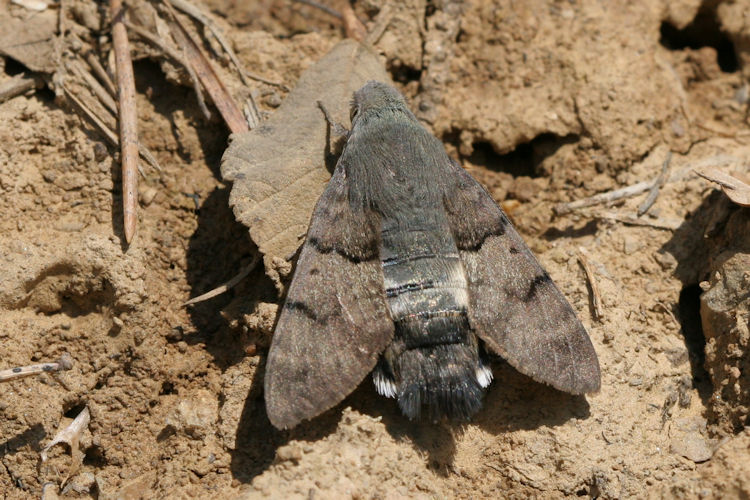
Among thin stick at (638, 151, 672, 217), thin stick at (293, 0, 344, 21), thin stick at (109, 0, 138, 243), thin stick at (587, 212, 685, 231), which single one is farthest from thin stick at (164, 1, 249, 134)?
thin stick at (638, 151, 672, 217)

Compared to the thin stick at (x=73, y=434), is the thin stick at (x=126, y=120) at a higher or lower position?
higher

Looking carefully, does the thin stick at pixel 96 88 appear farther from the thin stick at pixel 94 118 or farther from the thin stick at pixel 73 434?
the thin stick at pixel 73 434

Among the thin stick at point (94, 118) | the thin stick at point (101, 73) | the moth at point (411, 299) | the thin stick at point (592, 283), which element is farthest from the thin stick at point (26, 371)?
Result: the thin stick at point (592, 283)

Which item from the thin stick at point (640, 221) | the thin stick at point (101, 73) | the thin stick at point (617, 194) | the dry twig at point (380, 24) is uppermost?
the dry twig at point (380, 24)

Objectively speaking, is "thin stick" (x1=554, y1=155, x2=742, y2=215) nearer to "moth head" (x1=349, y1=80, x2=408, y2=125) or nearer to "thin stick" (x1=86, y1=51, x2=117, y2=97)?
"moth head" (x1=349, y1=80, x2=408, y2=125)

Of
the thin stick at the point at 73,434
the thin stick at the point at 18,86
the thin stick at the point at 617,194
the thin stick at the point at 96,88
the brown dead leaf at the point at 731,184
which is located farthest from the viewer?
the thin stick at the point at 617,194

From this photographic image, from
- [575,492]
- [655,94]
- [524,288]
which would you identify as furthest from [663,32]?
[575,492]

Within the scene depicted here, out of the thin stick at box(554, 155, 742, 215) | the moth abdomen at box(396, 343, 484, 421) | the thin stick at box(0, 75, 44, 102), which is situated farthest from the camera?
the thin stick at box(554, 155, 742, 215)

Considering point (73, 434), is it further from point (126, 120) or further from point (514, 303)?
point (514, 303)
